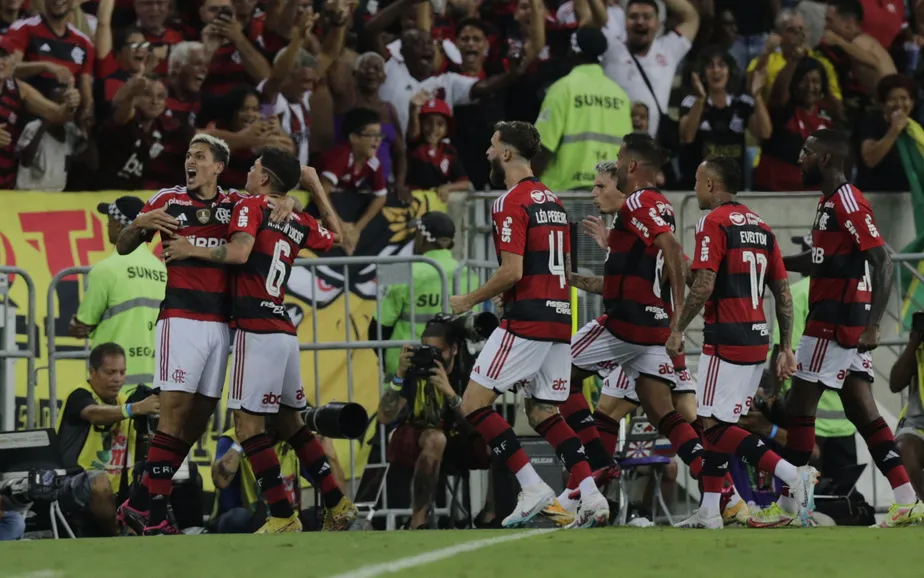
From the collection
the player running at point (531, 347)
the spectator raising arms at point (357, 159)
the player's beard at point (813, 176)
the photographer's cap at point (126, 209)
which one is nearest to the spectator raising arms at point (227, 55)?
the spectator raising arms at point (357, 159)

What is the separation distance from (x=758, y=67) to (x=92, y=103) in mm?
6679

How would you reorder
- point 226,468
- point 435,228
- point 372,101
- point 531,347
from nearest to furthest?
1. point 531,347
2. point 226,468
3. point 435,228
4. point 372,101

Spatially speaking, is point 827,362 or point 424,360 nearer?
point 827,362

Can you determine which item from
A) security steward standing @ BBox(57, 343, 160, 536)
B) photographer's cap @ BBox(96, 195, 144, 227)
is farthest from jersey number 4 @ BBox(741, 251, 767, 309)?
photographer's cap @ BBox(96, 195, 144, 227)

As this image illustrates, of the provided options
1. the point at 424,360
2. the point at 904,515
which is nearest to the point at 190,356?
the point at 424,360

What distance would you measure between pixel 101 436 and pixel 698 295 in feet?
13.8

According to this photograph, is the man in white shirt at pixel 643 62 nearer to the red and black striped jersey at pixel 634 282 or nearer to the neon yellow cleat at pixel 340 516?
the red and black striped jersey at pixel 634 282

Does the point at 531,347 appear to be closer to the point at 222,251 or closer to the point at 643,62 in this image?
the point at 222,251

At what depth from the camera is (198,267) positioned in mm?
9922

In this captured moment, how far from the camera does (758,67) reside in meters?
16.4

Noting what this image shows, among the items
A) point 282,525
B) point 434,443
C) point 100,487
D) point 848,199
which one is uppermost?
point 848,199

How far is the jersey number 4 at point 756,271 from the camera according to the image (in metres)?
9.93

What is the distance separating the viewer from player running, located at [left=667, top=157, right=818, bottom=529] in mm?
9766

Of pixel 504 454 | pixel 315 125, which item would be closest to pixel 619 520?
pixel 504 454
